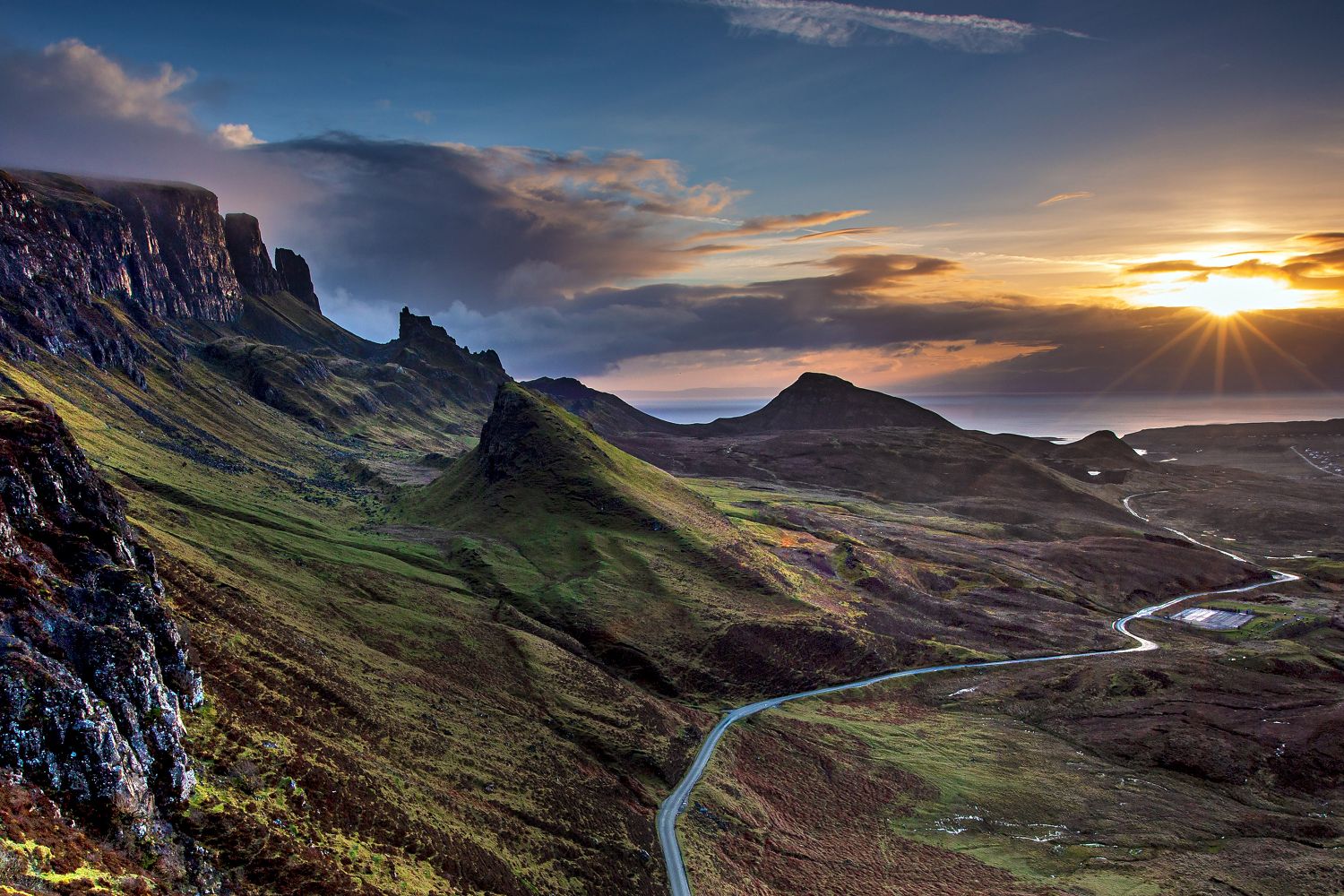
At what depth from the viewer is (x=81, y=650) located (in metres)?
41.8

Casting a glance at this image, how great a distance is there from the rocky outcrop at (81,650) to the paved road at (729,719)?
47.9 metres

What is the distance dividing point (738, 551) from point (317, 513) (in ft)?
370

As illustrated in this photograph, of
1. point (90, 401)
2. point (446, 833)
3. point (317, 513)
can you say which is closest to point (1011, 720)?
point (446, 833)

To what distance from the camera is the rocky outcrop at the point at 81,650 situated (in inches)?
1405

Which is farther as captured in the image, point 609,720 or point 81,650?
point 609,720

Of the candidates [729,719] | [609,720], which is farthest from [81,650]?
[729,719]

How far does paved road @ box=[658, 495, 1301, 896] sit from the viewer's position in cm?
7219

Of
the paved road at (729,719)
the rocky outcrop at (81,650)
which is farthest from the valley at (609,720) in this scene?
the paved road at (729,719)

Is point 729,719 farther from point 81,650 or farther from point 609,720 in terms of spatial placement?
point 81,650

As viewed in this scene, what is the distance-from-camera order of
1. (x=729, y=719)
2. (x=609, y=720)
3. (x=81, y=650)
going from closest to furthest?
(x=81, y=650)
(x=609, y=720)
(x=729, y=719)

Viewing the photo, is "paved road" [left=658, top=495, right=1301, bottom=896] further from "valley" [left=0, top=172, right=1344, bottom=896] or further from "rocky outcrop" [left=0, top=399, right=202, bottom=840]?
"rocky outcrop" [left=0, top=399, right=202, bottom=840]

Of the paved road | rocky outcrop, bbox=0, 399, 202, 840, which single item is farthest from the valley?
the paved road

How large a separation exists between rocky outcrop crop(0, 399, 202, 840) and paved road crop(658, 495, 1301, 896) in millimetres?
47934

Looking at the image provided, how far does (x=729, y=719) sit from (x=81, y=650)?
298ft
